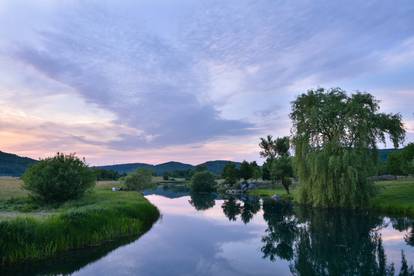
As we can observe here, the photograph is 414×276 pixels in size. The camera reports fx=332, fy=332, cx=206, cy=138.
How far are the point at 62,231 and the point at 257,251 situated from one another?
1153 cm

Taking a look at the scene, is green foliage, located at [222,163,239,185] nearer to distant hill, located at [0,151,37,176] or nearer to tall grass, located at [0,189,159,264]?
tall grass, located at [0,189,159,264]

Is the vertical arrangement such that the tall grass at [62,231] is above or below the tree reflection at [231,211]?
above

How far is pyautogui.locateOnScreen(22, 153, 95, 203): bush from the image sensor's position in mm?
29766

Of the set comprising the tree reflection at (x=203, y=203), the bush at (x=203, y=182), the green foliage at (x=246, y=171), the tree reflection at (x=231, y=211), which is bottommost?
the tree reflection at (x=231, y=211)

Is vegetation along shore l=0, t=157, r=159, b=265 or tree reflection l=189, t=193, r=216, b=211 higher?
vegetation along shore l=0, t=157, r=159, b=265

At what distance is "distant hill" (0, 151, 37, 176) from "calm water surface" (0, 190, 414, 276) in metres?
141

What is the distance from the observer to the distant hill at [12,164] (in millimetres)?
145925

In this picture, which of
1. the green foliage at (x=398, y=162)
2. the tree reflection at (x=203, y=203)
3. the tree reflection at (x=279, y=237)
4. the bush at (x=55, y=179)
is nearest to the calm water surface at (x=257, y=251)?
the tree reflection at (x=279, y=237)

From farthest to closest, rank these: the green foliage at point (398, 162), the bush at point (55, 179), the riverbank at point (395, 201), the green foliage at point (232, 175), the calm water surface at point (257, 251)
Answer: the green foliage at point (232, 175)
the green foliage at point (398, 162)
the riverbank at point (395, 201)
the bush at point (55, 179)
the calm water surface at point (257, 251)

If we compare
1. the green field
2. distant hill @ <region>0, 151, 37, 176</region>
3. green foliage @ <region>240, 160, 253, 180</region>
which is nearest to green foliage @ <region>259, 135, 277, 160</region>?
green foliage @ <region>240, 160, 253, 180</region>

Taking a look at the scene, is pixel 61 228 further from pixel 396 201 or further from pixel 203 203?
pixel 203 203

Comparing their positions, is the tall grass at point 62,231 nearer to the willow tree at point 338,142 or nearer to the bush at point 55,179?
the bush at point 55,179

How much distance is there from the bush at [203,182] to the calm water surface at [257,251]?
64.3 meters

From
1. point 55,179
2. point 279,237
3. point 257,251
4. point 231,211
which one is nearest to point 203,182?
point 231,211
